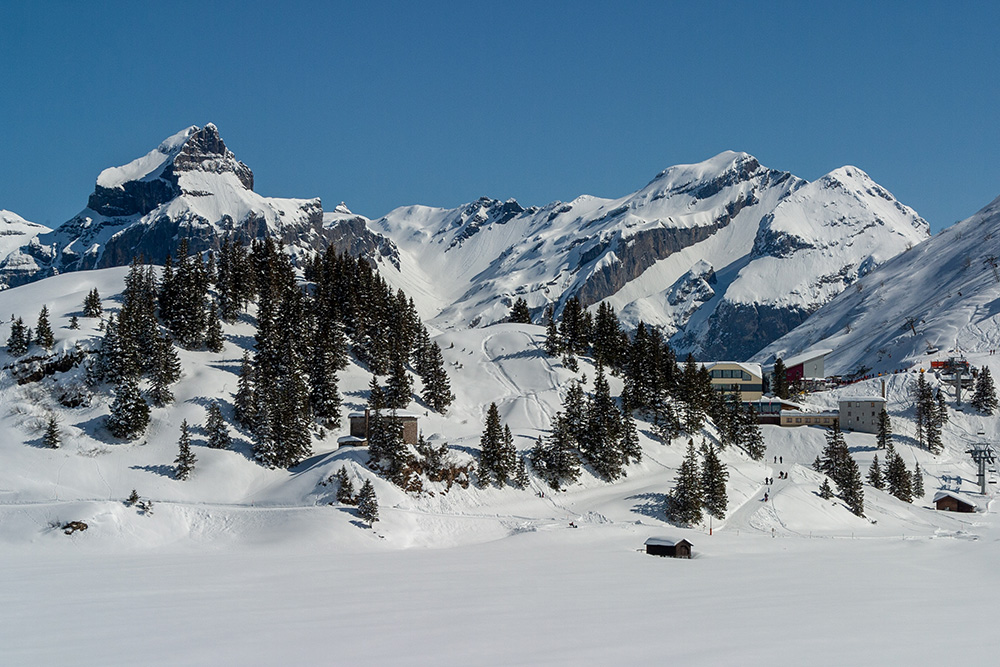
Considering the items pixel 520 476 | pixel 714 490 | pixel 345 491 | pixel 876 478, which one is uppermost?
pixel 520 476

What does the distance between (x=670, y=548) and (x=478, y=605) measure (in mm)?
23374

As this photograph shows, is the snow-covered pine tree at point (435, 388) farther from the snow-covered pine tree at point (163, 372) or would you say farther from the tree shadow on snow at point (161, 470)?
the tree shadow on snow at point (161, 470)

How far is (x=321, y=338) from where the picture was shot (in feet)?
263

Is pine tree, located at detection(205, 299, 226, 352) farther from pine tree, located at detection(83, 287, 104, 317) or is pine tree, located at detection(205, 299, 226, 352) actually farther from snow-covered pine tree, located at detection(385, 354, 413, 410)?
snow-covered pine tree, located at detection(385, 354, 413, 410)

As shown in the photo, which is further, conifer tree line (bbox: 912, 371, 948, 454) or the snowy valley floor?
conifer tree line (bbox: 912, 371, 948, 454)

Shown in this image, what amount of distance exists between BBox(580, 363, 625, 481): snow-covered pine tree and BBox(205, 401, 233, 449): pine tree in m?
32.7

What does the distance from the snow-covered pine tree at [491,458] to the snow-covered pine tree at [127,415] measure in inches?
1086

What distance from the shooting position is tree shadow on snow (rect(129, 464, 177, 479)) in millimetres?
57844

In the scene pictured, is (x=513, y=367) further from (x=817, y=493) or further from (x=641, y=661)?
(x=641, y=661)

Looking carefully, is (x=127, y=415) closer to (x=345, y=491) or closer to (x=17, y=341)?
(x=17, y=341)

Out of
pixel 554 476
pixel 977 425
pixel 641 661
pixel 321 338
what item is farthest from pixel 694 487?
pixel 977 425

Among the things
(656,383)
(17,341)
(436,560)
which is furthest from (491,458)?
(17,341)

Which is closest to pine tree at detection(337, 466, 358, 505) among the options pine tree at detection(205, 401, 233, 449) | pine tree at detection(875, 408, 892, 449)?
pine tree at detection(205, 401, 233, 449)

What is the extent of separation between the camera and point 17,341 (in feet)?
229
